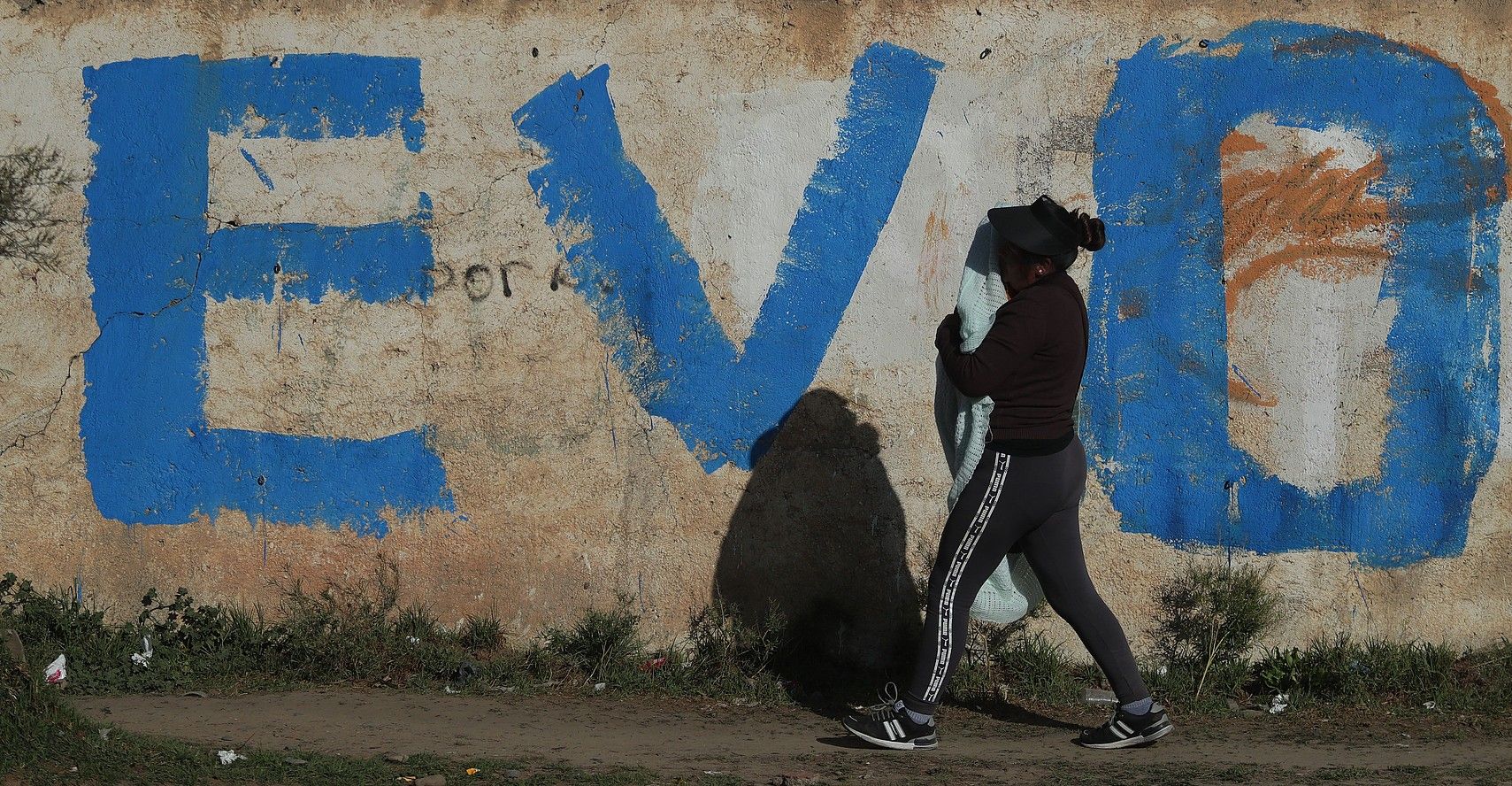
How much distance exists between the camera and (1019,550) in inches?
156

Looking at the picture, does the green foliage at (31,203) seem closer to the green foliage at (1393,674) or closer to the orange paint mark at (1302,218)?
the orange paint mark at (1302,218)

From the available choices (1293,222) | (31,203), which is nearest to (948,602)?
(1293,222)

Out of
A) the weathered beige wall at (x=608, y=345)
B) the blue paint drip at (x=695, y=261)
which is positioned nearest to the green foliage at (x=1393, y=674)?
the weathered beige wall at (x=608, y=345)

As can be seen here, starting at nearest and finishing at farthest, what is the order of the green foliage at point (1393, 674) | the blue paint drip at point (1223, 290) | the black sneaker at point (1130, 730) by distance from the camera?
1. the black sneaker at point (1130, 730)
2. the green foliage at point (1393, 674)
3. the blue paint drip at point (1223, 290)

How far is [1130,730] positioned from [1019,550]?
67 centimetres

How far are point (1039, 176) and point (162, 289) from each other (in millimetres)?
3283

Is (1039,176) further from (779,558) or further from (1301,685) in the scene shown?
(1301,685)

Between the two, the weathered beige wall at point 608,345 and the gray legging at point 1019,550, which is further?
the weathered beige wall at point 608,345

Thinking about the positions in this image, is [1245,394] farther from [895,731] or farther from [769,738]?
[769,738]

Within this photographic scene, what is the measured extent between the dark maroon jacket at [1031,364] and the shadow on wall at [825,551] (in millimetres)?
969

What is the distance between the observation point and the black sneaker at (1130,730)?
13.1 feet

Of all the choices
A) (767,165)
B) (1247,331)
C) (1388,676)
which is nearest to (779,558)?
(767,165)

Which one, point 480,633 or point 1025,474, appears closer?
point 1025,474

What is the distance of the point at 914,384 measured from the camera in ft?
15.5
